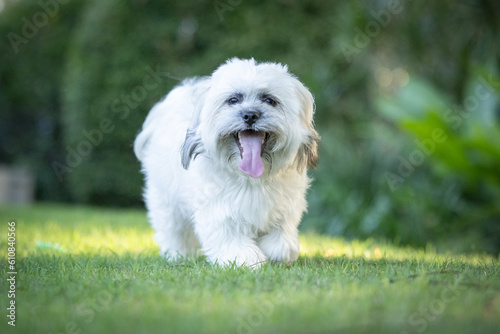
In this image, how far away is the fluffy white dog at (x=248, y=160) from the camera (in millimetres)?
4379

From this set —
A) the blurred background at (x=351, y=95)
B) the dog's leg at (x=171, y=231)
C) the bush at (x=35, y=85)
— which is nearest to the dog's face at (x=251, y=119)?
the dog's leg at (x=171, y=231)

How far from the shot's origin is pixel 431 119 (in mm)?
8117

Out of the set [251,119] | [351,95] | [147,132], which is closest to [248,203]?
[251,119]

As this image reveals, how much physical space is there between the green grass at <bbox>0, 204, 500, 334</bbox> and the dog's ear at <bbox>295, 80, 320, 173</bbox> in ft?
2.61

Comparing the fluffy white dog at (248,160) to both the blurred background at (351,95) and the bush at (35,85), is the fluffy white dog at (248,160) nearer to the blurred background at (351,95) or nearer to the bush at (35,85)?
the blurred background at (351,95)

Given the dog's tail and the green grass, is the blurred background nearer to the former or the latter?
the dog's tail

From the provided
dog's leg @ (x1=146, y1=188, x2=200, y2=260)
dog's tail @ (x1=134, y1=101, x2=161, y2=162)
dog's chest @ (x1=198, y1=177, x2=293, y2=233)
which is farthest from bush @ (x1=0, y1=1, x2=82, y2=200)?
dog's chest @ (x1=198, y1=177, x2=293, y2=233)

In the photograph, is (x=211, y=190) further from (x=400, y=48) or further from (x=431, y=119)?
(x=400, y=48)

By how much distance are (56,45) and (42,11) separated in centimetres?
123

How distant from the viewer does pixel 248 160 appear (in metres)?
4.36

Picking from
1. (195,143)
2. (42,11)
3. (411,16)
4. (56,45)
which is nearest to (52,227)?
(195,143)

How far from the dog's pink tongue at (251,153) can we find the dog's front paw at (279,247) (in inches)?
23.1

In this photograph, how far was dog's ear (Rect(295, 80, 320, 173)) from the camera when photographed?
4.63 metres

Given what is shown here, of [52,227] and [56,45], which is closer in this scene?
[52,227]
